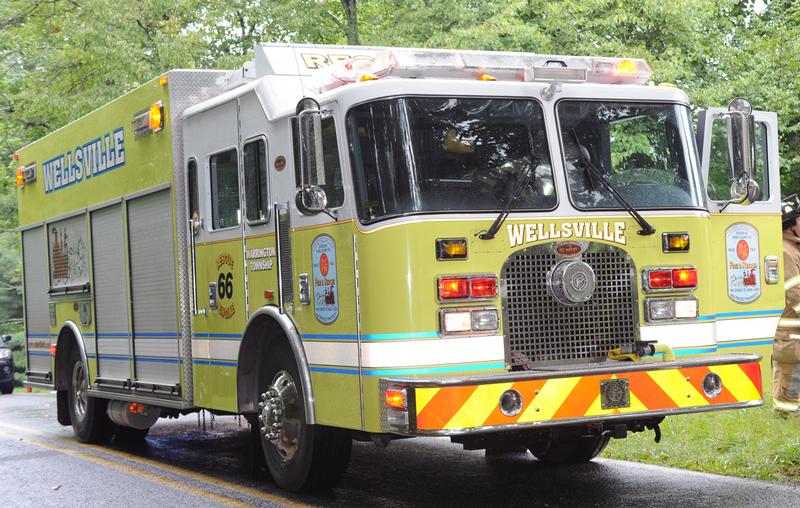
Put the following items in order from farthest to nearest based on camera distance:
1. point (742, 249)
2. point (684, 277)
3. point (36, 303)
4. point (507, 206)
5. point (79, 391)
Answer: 1. point (36, 303)
2. point (79, 391)
3. point (742, 249)
4. point (684, 277)
5. point (507, 206)

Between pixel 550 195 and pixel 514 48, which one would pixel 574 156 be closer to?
pixel 550 195

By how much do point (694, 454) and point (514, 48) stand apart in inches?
422

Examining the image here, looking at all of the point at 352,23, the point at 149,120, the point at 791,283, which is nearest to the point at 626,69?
the point at 791,283

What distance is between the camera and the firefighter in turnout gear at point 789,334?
9633 millimetres

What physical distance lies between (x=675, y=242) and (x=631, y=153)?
2.04 feet

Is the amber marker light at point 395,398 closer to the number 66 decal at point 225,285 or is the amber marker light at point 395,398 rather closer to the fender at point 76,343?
the number 66 decal at point 225,285

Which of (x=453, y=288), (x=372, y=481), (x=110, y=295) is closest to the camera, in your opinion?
(x=453, y=288)

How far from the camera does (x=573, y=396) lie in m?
6.62

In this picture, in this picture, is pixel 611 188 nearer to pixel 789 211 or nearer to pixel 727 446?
pixel 727 446

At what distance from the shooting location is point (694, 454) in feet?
28.2

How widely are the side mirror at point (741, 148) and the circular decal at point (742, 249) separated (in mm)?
2773

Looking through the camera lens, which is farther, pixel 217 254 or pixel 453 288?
pixel 217 254

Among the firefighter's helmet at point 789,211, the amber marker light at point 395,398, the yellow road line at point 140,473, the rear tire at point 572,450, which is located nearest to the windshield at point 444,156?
the amber marker light at point 395,398

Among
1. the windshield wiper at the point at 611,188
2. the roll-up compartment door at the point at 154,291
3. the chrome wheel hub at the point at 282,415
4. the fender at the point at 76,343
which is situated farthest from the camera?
the fender at the point at 76,343
